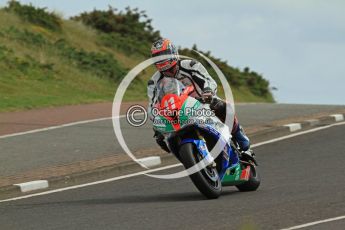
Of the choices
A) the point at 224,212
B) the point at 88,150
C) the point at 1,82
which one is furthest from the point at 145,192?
the point at 1,82

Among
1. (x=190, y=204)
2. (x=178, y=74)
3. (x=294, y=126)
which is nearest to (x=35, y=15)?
(x=294, y=126)

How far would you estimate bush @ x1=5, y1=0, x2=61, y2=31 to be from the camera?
3803cm

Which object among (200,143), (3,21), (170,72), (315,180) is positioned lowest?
(315,180)

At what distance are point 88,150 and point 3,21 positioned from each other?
20061 mm

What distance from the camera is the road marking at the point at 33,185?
13.3m

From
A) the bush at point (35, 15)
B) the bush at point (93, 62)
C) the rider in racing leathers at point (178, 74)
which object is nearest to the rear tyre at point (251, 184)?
the rider in racing leathers at point (178, 74)

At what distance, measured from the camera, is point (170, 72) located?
1149cm

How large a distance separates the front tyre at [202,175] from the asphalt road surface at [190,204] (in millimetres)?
129

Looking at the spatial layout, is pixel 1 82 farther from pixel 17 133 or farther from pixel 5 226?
pixel 5 226

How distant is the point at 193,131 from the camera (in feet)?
37.1

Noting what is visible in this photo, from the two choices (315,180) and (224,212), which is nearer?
(224,212)

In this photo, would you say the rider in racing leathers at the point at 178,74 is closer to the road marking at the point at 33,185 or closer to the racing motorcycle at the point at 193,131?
the racing motorcycle at the point at 193,131

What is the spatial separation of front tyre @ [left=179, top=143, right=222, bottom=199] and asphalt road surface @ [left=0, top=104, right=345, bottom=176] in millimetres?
4322

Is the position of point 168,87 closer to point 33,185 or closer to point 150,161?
point 33,185
